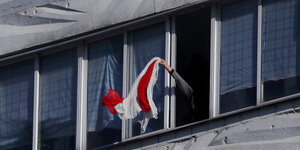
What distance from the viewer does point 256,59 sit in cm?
1645

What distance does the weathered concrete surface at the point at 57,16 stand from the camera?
704 inches

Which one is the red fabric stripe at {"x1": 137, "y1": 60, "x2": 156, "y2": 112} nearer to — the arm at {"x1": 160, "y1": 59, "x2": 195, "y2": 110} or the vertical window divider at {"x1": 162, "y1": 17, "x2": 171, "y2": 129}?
the vertical window divider at {"x1": 162, "y1": 17, "x2": 171, "y2": 129}

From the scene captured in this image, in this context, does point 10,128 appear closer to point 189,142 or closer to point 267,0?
point 189,142

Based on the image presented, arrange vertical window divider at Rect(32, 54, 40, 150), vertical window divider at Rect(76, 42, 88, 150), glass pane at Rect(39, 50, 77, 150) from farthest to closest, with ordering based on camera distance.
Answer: vertical window divider at Rect(32, 54, 40, 150)
glass pane at Rect(39, 50, 77, 150)
vertical window divider at Rect(76, 42, 88, 150)

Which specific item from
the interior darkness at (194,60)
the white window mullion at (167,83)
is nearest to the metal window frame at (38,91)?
the white window mullion at (167,83)

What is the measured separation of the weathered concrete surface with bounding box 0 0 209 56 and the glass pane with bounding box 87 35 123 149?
0.40m

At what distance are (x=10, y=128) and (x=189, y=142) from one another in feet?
12.9

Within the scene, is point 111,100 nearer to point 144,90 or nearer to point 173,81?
point 144,90

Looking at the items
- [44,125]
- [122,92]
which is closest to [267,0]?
[122,92]

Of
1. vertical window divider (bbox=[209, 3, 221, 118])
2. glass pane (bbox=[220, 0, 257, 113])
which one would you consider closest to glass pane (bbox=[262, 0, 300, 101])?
glass pane (bbox=[220, 0, 257, 113])

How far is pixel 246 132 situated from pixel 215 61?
1375 millimetres

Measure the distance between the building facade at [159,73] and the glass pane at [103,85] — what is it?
0.02 meters

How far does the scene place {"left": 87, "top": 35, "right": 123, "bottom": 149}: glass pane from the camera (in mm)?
17984

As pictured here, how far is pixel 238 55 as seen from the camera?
16688 millimetres
